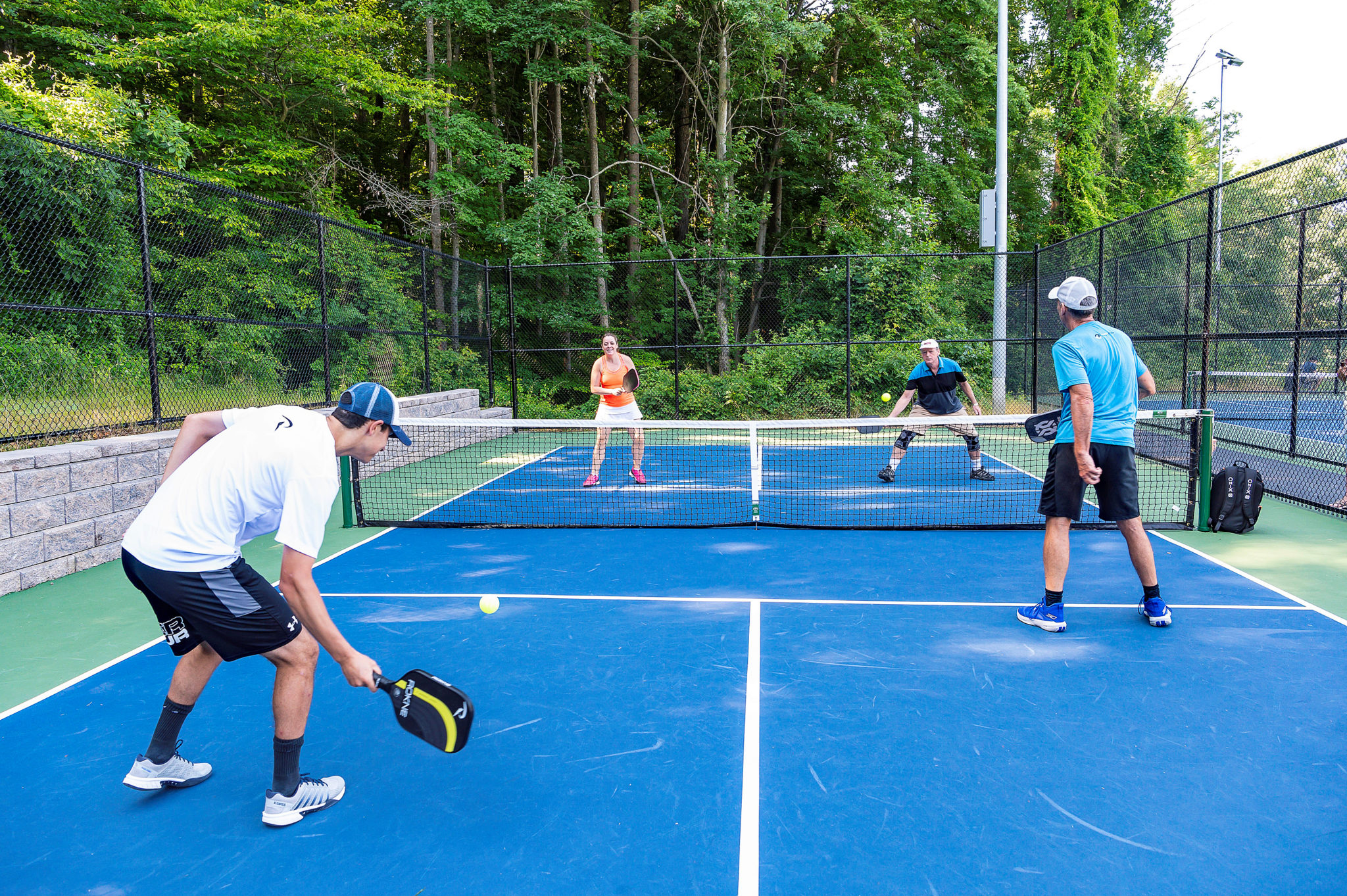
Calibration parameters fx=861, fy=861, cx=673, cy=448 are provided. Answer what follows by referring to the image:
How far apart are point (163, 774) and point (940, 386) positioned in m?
8.85

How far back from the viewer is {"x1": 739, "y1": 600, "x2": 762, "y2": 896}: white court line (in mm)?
2717

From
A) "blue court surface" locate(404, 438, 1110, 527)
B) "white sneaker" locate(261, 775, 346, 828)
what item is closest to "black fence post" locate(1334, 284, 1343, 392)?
"blue court surface" locate(404, 438, 1110, 527)

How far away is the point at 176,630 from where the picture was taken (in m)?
3.02

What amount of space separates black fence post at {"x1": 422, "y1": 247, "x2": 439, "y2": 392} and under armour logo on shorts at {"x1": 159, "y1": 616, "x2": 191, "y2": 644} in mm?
11393

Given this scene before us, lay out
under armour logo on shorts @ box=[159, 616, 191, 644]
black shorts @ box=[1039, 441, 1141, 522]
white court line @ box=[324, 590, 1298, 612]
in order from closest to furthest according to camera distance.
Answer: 1. under armour logo on shorts @ box=[159, 616, 191, 644]
2. black shorts @ box=[1039, 441, 1141, 522]
3. white court line @ box=[324, 590, 1298, 612]

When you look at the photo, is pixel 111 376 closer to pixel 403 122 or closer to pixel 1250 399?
pixel 403 122

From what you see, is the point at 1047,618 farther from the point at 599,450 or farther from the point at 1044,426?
the point at 599,450

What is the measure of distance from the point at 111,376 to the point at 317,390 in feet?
11.9

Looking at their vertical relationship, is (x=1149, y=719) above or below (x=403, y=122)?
below

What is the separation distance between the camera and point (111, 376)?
823 centimetres

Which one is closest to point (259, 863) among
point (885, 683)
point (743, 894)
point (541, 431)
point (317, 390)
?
point (743, 894)

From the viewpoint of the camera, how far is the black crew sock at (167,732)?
323cm

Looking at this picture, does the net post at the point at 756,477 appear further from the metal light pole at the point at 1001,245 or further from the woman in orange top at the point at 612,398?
the metal light pole at the point at 1001,245

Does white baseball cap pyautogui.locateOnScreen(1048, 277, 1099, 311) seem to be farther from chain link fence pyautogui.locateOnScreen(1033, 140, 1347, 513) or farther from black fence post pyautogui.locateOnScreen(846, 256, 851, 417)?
black fence post pyautogui.locateOnScreen(846, 256, 851, 417)
